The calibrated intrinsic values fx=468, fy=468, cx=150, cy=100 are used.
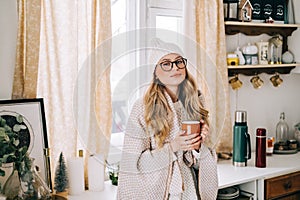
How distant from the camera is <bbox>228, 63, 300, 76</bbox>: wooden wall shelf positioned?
305 centimetres

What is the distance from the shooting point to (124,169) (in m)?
1.62

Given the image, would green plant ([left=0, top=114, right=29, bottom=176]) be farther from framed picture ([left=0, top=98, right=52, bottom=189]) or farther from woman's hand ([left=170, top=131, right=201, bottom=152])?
woman's hand ([left=170, top=131, right=201, bottom=152])

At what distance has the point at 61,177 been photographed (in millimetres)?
2146

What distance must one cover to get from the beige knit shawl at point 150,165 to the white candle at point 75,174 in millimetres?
366

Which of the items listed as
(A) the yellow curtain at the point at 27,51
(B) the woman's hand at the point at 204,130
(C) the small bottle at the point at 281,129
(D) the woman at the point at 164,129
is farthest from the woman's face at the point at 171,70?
(C) the small bottle at the point at 281,129

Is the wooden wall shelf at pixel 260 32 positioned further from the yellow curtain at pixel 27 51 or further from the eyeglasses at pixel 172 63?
the eyeglasses at pixel 172 63

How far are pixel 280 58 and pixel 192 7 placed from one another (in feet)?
3.16

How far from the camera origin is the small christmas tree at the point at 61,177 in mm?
2139

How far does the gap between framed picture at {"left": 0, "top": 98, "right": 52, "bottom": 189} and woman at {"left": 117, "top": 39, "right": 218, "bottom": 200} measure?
48cm

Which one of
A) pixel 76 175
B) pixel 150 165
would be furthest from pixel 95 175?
pixel 150 165

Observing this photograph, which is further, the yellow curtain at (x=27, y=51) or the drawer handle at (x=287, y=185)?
the drawer handle at (x=287, y=185)

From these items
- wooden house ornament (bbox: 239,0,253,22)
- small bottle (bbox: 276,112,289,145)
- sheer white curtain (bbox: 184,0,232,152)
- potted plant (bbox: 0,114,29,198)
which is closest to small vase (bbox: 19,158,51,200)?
potted plant (bbox: 0,114,29,198)

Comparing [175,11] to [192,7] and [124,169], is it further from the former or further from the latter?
[124,169]

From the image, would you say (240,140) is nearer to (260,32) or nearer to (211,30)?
(211,30)
